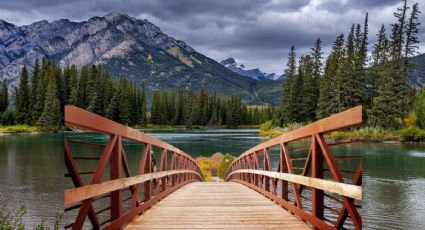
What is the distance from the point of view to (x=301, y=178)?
6391mm

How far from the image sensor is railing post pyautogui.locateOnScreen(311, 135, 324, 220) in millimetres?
5816

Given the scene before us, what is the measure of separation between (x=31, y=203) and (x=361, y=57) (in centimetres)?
6937

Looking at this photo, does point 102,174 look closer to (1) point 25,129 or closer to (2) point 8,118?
(1) point 25,129

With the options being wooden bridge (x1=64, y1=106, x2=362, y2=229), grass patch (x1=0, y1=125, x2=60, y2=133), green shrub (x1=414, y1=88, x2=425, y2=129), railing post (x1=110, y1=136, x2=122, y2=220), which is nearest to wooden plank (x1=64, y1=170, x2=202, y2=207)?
wooden bridge (x1=64, y1=106, x2=362, y2=229)

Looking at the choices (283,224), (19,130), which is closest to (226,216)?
(283,224)

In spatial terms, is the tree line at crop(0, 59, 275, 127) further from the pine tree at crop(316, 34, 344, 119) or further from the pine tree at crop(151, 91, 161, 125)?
the pine tree at crop(316, 34, 344, 119)

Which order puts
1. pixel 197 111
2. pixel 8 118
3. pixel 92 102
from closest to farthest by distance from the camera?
pixel 8 118 < pixel 92 102 < pixel 197 111

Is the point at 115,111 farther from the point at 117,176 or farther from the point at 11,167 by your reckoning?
the point at 117,176

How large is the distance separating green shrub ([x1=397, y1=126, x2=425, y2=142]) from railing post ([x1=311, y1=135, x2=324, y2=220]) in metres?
61.7

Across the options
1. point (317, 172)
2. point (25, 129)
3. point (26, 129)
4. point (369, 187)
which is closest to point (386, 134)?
point (369, 187)

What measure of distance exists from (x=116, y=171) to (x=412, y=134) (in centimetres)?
6351

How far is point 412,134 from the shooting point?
2416 inches

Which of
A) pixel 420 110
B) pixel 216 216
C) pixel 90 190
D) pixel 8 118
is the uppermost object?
pixel 420 110

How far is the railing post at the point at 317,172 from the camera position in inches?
229
